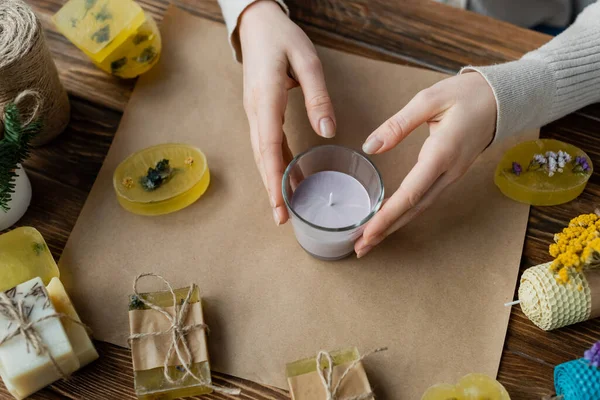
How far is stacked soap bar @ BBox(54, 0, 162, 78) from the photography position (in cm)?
102

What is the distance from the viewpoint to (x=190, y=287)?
867 mm

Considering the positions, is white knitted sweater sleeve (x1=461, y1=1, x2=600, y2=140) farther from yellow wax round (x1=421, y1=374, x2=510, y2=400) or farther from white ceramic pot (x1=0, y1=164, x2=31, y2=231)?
white ceramic pot (x1=0, y1=164, x2=31, y2=231)

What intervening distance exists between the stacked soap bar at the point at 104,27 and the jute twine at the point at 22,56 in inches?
3.9

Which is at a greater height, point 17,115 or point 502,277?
point 17,115

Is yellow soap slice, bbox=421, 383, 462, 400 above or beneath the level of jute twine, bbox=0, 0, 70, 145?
beneath

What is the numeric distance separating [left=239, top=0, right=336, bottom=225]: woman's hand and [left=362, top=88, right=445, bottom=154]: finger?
7 centimetres

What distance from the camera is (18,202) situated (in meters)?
0.94

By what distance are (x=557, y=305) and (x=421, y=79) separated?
47 cm

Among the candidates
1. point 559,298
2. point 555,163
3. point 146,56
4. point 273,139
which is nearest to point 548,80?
point 555,163

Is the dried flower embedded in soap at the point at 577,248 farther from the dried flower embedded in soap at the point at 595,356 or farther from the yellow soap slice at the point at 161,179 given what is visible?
the yellow soap slice at the point at 161,179

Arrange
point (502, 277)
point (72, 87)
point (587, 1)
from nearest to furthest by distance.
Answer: point (502, 277) → point (72, 87) → point (587, 1)

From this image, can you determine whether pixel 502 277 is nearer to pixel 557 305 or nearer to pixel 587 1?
pixel 557 305

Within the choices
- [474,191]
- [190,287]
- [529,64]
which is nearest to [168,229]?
[190,287]

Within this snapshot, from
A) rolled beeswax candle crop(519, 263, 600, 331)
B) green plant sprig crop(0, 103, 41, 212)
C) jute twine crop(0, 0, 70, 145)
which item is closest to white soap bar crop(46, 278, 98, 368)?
green plant sprig crop(0, 103, 41, 212)
